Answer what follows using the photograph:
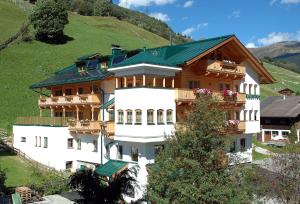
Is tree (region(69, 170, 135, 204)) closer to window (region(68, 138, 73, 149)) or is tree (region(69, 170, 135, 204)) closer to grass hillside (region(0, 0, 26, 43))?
window (region(68, 138, 73, 149))

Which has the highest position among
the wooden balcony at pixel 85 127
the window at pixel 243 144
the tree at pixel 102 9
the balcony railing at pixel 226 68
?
the tree at pixel 102 9

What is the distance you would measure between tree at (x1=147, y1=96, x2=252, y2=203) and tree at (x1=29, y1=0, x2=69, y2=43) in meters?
76.4

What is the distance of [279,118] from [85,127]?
4004 centimetres

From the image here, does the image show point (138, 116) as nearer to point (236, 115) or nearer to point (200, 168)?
point (200, 168)

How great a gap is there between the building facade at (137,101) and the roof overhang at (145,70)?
0.26 feet

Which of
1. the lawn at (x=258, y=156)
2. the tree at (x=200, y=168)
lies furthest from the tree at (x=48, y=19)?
the tree at (x=200, y=168)

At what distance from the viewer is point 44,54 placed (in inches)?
3610

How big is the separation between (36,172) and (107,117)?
360 inches

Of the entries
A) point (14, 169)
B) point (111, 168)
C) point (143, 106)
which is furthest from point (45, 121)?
point (143, 106)

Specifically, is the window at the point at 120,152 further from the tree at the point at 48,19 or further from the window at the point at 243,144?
the tree at the point at 48,19

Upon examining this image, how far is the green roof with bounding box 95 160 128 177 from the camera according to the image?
35312 mm

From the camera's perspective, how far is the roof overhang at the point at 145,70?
32.6m

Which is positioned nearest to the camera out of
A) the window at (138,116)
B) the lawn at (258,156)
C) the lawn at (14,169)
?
the window at (138,116)

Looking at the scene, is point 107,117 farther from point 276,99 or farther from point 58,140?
point 276,99
